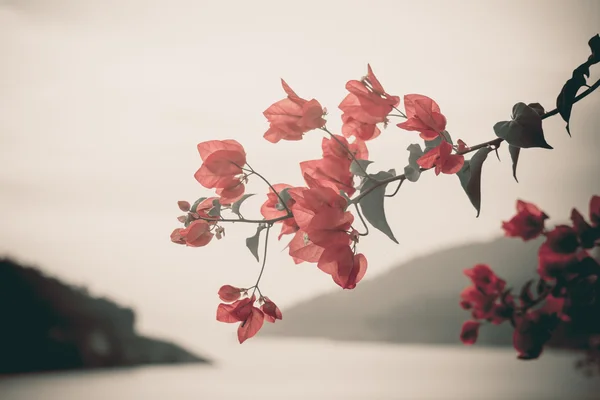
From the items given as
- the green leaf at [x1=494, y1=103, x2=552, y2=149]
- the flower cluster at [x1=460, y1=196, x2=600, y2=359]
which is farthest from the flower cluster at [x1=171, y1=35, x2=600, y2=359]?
the flower cluster at [x1=460, y1=196, x2=600, y2=359]

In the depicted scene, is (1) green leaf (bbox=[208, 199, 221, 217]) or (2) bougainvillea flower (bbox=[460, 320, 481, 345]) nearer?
(1) green leaf (bbox=[208, 199, 221, 217])

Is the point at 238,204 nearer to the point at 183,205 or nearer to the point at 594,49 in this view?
the point at 183,205

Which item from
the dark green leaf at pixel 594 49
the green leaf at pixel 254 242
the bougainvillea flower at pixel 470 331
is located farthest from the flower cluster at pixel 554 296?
the green leaf at pixel 254 242

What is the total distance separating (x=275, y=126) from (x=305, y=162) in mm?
30

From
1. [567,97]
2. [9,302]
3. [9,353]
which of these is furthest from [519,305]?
[9,302]

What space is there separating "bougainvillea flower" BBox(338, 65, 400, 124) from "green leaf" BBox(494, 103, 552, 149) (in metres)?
0.07

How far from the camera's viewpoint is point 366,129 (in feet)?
Answer: 1.15

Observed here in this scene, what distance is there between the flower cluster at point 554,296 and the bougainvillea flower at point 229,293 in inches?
13.0

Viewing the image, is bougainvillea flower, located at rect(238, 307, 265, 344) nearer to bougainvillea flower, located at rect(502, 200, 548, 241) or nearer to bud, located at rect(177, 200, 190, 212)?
bud, located at rect(177, 200, 190, 212)

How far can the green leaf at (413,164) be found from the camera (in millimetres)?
297

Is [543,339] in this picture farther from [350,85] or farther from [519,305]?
[350,85]

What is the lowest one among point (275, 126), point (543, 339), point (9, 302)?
point (543, 339)

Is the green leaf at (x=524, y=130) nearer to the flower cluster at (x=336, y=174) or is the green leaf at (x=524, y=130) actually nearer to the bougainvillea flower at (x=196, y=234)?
the flower cluster at (x=336, y=174)

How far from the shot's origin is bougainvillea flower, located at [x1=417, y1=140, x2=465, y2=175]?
11.8 inches
